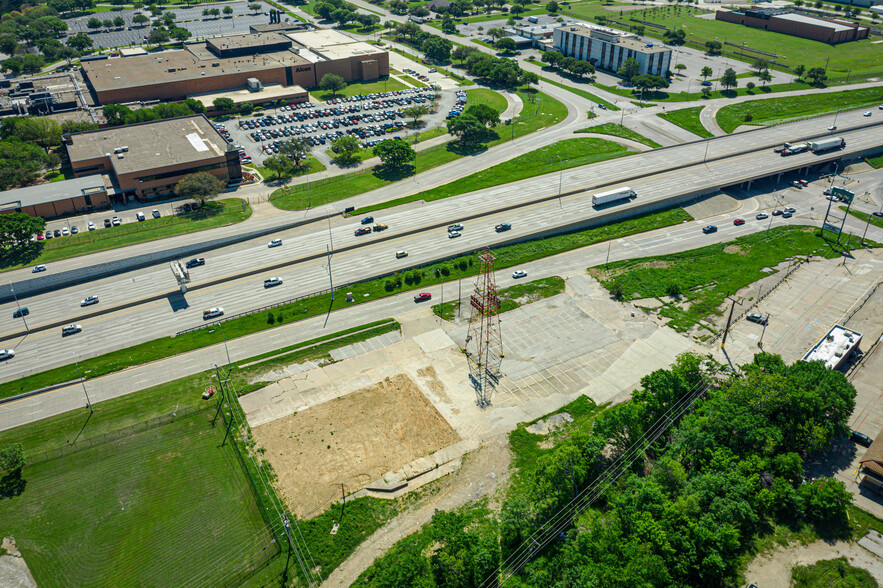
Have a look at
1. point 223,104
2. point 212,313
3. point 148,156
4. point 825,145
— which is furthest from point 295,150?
point 825,145

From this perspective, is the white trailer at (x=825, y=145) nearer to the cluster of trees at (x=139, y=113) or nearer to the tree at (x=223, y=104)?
the tree at (x=223, y=104)

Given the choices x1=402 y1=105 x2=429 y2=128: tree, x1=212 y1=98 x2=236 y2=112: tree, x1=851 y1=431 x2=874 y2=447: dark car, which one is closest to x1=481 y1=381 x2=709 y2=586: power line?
x1=851 y1=431 x2=874 y2=447: dark car

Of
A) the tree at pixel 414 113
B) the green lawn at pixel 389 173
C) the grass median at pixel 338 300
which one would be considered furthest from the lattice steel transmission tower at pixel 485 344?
the tree at pixel 414 113

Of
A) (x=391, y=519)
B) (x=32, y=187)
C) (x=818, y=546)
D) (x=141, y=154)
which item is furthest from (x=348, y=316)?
(x=32, y=187)

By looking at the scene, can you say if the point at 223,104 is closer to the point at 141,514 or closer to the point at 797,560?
the point at 141,514

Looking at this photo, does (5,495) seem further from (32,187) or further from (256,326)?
(32,187)

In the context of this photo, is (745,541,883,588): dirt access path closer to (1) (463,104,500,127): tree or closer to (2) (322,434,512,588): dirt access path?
(2) (322,434,512,588): dirt access path
